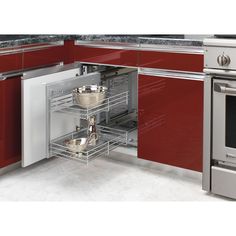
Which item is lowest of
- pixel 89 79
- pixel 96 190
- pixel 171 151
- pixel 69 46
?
pixel 96 190

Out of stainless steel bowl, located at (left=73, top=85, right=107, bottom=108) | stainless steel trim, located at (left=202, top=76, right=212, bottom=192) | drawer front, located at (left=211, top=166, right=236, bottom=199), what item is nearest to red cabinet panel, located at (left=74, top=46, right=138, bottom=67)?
stainless steel bowl, located at (left=73, top=85, right=107, bottom=108)

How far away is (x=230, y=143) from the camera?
2.65 metres

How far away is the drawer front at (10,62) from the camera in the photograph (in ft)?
9.47

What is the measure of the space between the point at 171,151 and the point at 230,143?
48 cm

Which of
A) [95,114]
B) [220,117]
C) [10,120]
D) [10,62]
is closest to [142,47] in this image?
[95,114]

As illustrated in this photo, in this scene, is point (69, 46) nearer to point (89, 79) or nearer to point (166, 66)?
point (89, 79)

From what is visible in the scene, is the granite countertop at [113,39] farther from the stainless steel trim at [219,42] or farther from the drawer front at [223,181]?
the drawer front at [223,181]

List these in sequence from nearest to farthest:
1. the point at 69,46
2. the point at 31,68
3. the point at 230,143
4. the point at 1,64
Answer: the point at 230,143
the point at 1,64
the point at 31,68
the point at 69,46

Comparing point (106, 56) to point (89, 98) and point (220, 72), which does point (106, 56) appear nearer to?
point (89, 98)

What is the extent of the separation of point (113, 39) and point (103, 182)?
91 centimetres

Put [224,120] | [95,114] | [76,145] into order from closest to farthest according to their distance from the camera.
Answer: [224,120] < [76,145] < [95,114]

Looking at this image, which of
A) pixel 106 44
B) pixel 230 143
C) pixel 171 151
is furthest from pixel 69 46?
pixel 230 143

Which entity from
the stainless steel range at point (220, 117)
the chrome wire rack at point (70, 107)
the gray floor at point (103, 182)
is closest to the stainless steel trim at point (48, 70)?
the chrome wire rack at point (70, 107)

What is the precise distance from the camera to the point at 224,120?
2.64m
